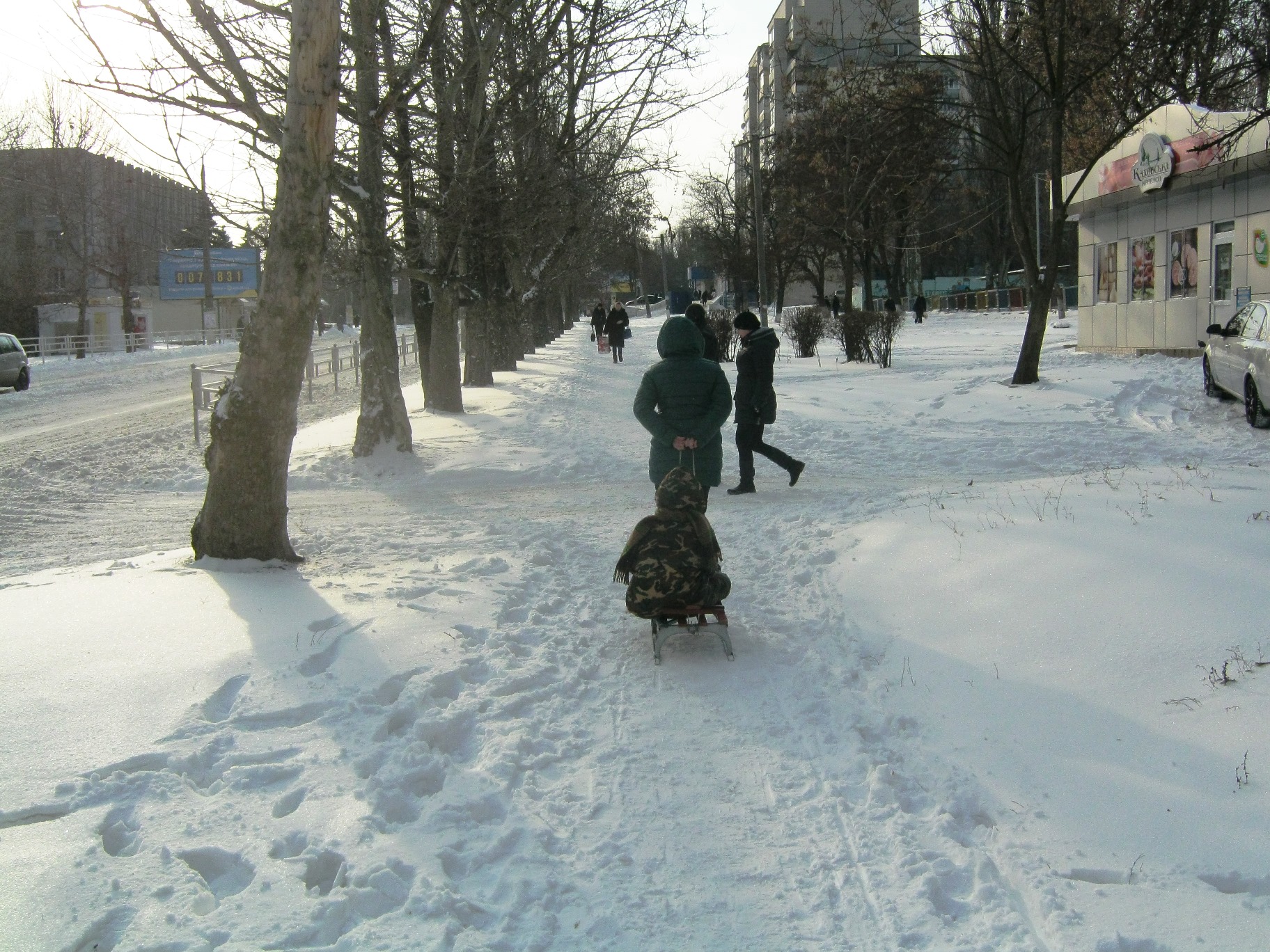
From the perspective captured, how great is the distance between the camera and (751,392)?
10492mm

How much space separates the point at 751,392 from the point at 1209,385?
30.6 ft

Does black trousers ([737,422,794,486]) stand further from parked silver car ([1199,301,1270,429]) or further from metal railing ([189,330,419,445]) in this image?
parked silver car ([1199,301,1270,429])

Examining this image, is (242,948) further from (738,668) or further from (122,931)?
(738,668)

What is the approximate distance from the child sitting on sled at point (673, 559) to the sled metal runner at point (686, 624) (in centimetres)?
3

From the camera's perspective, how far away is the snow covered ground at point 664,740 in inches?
129

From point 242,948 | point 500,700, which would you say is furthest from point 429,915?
point 500,700

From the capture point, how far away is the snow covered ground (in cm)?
329

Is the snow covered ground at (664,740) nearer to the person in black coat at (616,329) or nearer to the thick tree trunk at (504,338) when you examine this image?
the thick tree trunk at (504,338)

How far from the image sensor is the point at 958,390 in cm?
1895

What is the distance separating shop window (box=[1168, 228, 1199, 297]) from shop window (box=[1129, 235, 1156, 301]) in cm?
62

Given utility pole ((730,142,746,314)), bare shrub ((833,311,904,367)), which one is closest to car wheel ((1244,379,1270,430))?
bare shrub ((833,311,904,367))

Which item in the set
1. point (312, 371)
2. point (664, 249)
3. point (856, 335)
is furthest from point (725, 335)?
point (664, 249)

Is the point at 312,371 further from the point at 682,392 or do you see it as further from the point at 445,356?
the point at 682,392

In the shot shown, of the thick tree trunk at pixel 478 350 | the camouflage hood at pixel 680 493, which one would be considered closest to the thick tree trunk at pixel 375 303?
the camouflage hood at pixel 680 493
